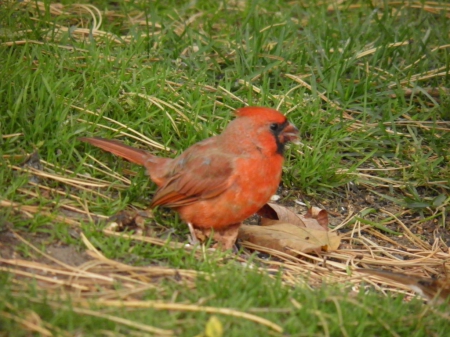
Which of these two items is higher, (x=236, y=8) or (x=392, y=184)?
(x=236, y=8)

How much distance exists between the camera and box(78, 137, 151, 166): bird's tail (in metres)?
5.02

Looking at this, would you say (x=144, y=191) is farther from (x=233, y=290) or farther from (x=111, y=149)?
(x=233, y=290)

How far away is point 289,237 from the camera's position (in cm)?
494

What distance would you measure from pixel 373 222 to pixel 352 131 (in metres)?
0.83

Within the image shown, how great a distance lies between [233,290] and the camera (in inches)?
159

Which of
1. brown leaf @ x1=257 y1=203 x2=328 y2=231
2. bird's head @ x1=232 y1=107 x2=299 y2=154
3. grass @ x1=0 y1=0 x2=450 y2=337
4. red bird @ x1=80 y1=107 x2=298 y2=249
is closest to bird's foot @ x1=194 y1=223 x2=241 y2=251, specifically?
red bird @ x1=80 y1=107 x2=298 y2=249

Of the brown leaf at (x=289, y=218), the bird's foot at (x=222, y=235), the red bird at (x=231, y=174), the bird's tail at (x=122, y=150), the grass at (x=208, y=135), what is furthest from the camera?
the brown leaf at (x=289, y=218)

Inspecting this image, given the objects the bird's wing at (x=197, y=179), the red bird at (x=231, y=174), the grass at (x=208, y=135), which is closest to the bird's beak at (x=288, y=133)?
the red bird at (x=231, y=174)

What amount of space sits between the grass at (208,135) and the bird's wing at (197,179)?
0.66ft

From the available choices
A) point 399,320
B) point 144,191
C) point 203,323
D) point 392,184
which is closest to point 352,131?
point 392,184

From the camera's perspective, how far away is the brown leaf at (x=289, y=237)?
489 cm

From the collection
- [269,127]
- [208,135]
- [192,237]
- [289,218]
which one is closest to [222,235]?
[192,237]

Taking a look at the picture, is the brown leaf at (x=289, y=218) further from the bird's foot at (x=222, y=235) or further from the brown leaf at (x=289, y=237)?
the bird's foot at (x=222, y=235)

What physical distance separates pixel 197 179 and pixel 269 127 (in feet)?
1.63
